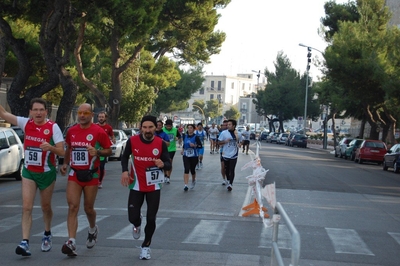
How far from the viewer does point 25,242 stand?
7.95 metres

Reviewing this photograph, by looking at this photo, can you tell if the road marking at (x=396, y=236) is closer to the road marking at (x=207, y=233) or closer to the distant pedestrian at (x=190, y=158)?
the road marking at (x=207, y=233)

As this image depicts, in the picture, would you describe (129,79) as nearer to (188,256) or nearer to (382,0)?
(382,0)

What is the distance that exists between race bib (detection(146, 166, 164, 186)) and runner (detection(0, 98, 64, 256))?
1.10 m

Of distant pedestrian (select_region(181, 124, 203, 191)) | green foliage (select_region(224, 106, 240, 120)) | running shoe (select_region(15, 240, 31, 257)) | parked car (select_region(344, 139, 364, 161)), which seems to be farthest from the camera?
green foliage (select_region(224, 106, 240, 120))

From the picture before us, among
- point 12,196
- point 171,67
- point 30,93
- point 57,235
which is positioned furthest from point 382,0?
point 57,235

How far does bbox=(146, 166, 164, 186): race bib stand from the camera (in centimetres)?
823

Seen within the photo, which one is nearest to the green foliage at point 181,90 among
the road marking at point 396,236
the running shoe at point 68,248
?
the road marking at point 396,236

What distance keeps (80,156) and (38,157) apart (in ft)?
1.68

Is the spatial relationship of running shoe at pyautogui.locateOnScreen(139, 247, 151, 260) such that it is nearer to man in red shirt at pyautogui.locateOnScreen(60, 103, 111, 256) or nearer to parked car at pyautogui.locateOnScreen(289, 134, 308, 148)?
man in red shirt at pyautogui.locateOnScreen(60, 103, 111, 256)

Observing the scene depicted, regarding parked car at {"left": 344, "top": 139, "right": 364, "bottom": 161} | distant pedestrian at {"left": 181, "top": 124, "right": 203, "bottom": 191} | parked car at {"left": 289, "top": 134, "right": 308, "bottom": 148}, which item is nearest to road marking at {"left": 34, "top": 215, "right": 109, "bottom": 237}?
distant pedestrian at {"left": 181, "top": 124, "right": 203, "bottom": 191}

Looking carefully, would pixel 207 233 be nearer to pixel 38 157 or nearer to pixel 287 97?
pixel 38 157

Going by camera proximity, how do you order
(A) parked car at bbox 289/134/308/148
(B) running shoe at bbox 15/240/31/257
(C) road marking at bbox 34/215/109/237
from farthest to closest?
1. (A) parked car at bbox 289/134/308/148
2. (C) road marking at bbox 34/215/109/237
3. (B) running shoe at bbox 15/240/31/257

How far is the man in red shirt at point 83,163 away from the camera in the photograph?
8.17 m

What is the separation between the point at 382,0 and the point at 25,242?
4537cm
